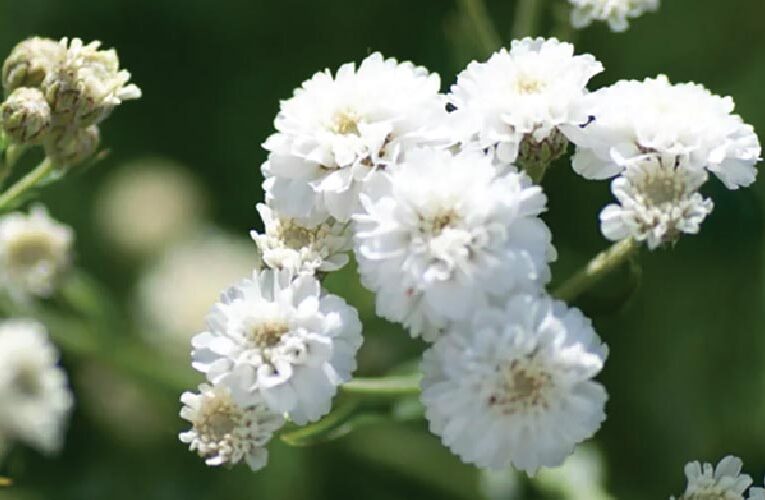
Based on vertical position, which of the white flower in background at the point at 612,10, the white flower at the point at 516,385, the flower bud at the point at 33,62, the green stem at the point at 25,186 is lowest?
the white flower at the point at 516,385

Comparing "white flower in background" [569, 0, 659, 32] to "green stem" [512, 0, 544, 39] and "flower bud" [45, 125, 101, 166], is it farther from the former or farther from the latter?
"flower bud" [45, 125, 101, 166]

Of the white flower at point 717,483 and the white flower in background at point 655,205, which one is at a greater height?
the white flower in background at point 655,205

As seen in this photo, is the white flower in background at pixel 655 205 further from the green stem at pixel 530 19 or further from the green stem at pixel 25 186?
the green stem at pixel 25 186

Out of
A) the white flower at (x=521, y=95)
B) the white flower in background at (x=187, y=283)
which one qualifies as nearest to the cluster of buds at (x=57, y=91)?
the white flower at (x=521, y=95)

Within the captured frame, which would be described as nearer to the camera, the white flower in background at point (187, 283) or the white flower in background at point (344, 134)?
the white flower in background at point (344, 134)

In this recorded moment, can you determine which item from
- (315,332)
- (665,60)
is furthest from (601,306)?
(665,60)

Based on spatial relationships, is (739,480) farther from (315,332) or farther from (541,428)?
(315,332)
